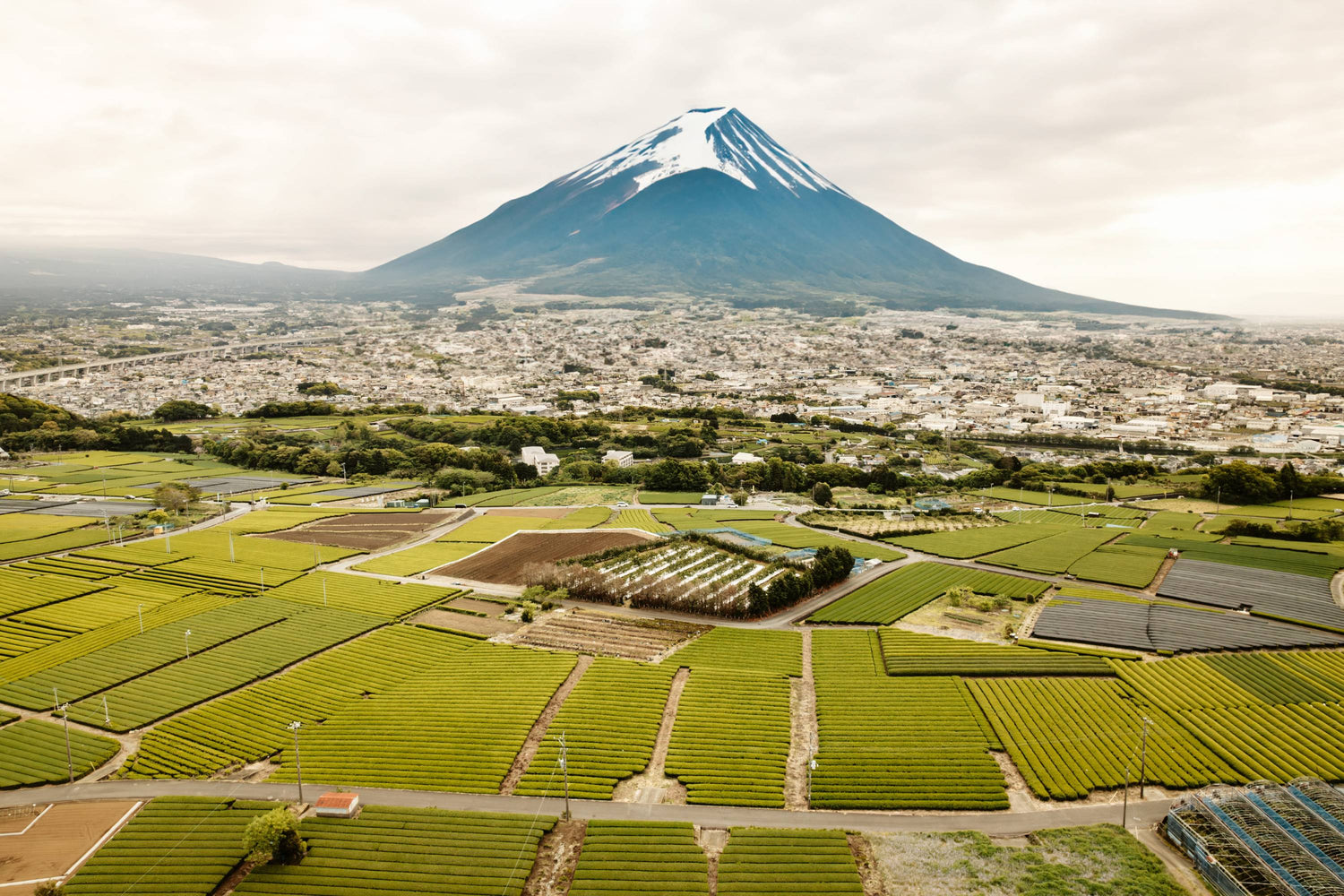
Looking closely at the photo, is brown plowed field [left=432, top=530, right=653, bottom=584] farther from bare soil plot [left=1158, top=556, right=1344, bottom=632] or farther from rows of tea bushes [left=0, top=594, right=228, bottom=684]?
bare soil plot [left=1158, top=556, right=1344, bottom=632]

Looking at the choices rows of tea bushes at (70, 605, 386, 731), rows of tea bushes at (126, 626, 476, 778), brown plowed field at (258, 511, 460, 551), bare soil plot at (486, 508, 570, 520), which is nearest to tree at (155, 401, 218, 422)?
brown plowed field at (258, 511, 460, 551)

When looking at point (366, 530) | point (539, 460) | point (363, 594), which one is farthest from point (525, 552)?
point (539, 460)

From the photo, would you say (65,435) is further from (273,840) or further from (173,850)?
(273,840)

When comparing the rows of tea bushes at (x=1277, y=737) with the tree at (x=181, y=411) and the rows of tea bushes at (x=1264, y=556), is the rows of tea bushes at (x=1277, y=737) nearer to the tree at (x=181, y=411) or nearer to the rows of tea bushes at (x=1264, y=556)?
the rows of tea bushes at (x=1264, y=556)

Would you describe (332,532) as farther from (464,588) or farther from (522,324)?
(522,324)

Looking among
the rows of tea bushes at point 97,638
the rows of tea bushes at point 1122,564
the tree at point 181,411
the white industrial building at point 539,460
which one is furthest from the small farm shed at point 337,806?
the tree at point 181,411

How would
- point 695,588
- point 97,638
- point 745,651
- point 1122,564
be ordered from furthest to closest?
point 1122,564
point 695,588
point 97,638
point 745,651
